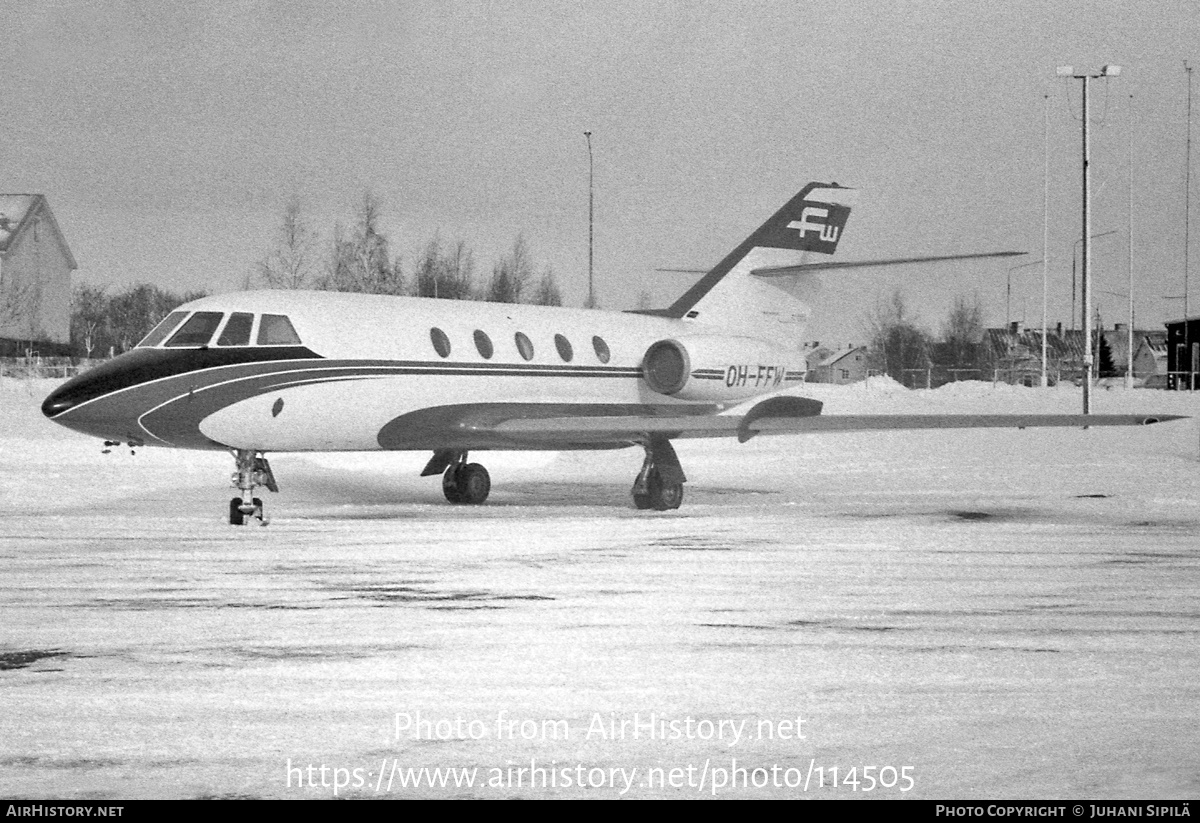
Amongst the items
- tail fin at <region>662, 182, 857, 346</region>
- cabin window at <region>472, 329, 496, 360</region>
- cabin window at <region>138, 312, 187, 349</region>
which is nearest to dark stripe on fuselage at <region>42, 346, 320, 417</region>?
A: cabin window at <region>138, 312, 187, 349</region>

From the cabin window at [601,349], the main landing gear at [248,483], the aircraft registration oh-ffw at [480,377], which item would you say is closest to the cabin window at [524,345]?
the aircraft registration oh-ffw at [480,377]

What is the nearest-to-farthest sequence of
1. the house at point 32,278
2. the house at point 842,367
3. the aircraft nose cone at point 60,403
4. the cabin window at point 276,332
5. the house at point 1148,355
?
the aircraft nose cone at point 60,403 < the cabin window at point 276,332 < the house at point 32,278 < the house at point 842,367 < the house at point 1148,355

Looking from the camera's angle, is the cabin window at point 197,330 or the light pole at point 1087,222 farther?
the light pole at point 1087,222

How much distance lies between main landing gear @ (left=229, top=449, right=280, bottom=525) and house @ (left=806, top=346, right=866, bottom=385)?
113807 mm

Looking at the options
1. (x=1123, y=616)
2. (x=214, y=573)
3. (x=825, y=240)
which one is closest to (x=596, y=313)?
(x=825, y=240)

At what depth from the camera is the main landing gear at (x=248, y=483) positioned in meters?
17.1

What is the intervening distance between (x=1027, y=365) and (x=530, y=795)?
124722mm

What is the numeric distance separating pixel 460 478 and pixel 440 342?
103 inches

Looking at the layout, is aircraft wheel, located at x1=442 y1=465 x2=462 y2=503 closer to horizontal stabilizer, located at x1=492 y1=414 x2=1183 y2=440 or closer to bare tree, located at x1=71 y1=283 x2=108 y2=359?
horizontal stabilizer, located at x1=492 y1=414 x2=1183 y2=440

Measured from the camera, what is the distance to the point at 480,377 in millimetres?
20625

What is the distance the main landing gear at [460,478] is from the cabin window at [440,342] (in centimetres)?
221

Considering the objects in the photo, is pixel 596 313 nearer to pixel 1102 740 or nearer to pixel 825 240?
pixel 825 240

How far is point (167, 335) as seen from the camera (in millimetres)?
17797

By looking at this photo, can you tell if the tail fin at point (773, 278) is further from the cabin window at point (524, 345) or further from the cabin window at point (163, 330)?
the cabin window at point (163, 330)
